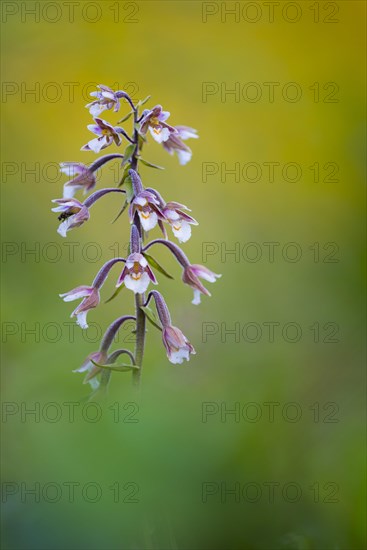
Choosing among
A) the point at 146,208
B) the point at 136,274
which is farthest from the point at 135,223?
the point at 136,274

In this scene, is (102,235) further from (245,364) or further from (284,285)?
(245,364)

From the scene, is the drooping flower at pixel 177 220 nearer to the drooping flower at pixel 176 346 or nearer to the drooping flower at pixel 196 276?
the drooping flower at pixel 196 276

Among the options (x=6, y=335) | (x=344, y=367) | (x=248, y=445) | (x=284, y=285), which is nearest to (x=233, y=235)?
(x=284, y=285)

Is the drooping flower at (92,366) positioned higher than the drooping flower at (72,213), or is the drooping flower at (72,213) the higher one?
the drooping flower at (72,213)

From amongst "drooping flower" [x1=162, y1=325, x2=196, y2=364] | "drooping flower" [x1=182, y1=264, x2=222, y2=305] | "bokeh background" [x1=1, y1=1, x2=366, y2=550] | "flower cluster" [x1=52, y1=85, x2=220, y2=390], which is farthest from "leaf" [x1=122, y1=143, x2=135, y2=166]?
"bokeh background" [x1=1, y1=1, x2=366, y2=550]

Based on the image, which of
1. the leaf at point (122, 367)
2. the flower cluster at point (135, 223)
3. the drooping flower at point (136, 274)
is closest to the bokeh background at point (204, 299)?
the leaf at point (122, 367)

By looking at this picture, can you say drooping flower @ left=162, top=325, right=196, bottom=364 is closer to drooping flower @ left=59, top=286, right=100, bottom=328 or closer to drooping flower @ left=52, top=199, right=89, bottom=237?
drooping flower @ left=59, top=286, right=100, bottom=328

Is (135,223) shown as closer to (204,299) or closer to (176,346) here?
(176,346)
